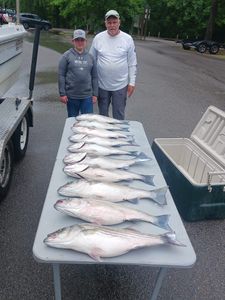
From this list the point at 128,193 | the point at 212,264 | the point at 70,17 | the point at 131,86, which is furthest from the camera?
the point at 70,17

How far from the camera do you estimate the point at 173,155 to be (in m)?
5.50

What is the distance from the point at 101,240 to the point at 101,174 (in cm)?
88

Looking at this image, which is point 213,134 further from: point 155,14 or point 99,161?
point 155,14

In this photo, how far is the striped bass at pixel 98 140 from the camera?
3933 mm

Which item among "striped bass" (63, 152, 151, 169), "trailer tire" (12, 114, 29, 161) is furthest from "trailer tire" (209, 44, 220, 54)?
"striped bass" (63, 152, 151, 169)

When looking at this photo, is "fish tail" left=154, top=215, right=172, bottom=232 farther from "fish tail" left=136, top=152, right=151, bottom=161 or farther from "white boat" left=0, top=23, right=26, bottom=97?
"white boat" left=0, top=23, right=26, bottom=97

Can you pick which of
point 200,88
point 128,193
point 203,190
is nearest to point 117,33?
point 203,190

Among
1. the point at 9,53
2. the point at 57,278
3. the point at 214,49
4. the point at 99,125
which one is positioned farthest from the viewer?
the point at 214,49

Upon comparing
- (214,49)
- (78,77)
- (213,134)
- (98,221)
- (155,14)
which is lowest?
(214,49)

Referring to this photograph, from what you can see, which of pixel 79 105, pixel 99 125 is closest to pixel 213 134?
pixel 99 125

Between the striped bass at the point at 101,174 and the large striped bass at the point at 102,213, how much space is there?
45 cm

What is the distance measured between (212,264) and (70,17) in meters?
47.4

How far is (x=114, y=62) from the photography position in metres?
5.62

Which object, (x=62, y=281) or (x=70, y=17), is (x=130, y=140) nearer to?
(x=62, y=281)
